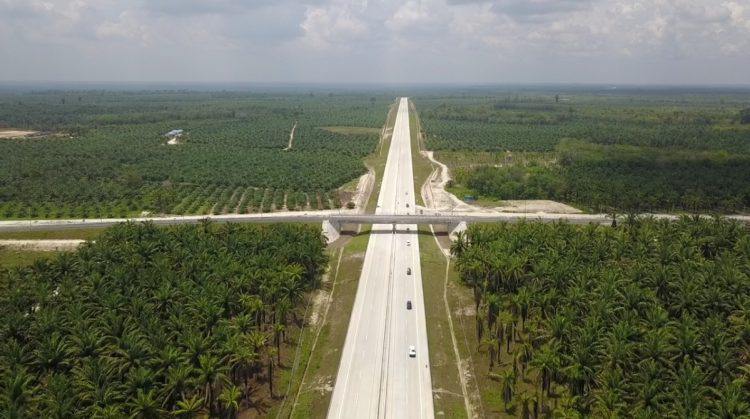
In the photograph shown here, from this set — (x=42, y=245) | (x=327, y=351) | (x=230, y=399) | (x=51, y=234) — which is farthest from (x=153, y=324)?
(x=51, y=234)

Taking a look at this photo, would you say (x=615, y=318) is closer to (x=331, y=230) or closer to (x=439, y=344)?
(x=439, y=344)

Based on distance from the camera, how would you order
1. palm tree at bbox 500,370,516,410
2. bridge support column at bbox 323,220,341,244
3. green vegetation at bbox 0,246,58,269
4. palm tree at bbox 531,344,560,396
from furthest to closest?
bridge support column at bbox 323,220,341,244, green vegetation at bbox 0,246,58,269, palm tree at bbox 500,370,516,410, palm tree at bbox 531,344,560,396

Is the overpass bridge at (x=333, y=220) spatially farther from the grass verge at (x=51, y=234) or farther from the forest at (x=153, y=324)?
the forest at (x=153, y=324)

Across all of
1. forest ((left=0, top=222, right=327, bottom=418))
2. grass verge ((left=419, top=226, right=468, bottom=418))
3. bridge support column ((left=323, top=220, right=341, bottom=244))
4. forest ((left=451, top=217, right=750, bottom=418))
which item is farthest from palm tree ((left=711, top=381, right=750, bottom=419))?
bridge support column ((left=323, top=220, right=341, bottom=244))

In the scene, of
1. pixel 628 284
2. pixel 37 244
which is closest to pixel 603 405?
pixel 628 284

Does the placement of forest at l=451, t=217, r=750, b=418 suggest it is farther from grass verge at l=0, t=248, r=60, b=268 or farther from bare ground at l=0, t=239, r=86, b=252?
grass verge at l=0, t=248, r=60, b=268

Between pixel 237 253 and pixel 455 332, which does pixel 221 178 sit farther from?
pixel 455 332

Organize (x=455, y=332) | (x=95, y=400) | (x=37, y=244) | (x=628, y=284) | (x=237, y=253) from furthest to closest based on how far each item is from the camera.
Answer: (x=37, y=244), (x=237, y=253), (x=455, y=332), (x=628, y=284), (x=95, y=400)
